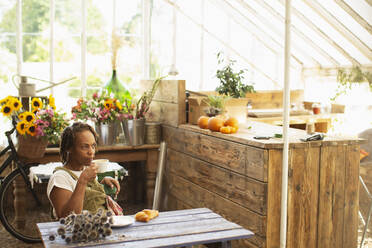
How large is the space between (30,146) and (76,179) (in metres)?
1.38

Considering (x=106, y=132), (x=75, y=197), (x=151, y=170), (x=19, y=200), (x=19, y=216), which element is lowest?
(x=19, y=216)

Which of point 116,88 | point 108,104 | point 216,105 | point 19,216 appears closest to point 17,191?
point 19,216

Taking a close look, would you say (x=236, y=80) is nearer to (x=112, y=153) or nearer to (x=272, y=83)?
(x=112, y=153)

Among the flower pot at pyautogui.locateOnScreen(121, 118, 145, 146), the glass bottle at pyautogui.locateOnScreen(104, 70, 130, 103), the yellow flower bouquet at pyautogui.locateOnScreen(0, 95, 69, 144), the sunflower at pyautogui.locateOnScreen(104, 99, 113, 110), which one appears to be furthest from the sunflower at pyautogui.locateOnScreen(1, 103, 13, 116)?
the glass bottle at pyautogui.locateOnScreen(104, 70, 130, 103)

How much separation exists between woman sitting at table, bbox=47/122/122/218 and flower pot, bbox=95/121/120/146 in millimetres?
1666

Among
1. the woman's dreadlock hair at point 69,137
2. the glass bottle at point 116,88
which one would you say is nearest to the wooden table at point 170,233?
the woman's dreadlock hair at point 69,137

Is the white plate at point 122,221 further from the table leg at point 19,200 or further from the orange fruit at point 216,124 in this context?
the table leg at point 19,200

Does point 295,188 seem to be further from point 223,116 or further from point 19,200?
point 19,200

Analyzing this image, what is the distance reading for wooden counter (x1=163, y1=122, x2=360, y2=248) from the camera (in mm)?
2781

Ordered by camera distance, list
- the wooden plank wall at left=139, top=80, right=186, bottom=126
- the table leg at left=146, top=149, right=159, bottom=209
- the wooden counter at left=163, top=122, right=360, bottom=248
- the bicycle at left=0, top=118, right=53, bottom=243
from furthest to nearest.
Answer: the table leg at left=146, top=149, right=159, bottom=209 < the wooden plank wall at left=139, top=80, right=186, bottom=126 < the bicycle at left=0, top=118, right=53, bottom=243 < the wooden counter at left=163, top=122, right=360, bottom=248

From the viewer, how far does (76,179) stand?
2.11m

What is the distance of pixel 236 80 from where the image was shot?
3654 mm

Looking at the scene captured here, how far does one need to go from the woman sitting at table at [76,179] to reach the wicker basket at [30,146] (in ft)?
4.10

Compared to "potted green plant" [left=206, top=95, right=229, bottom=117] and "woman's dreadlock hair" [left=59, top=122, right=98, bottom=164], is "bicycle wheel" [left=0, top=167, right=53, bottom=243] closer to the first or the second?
"potted green plant" [left=206, top=95, right=229, bottom=117]
